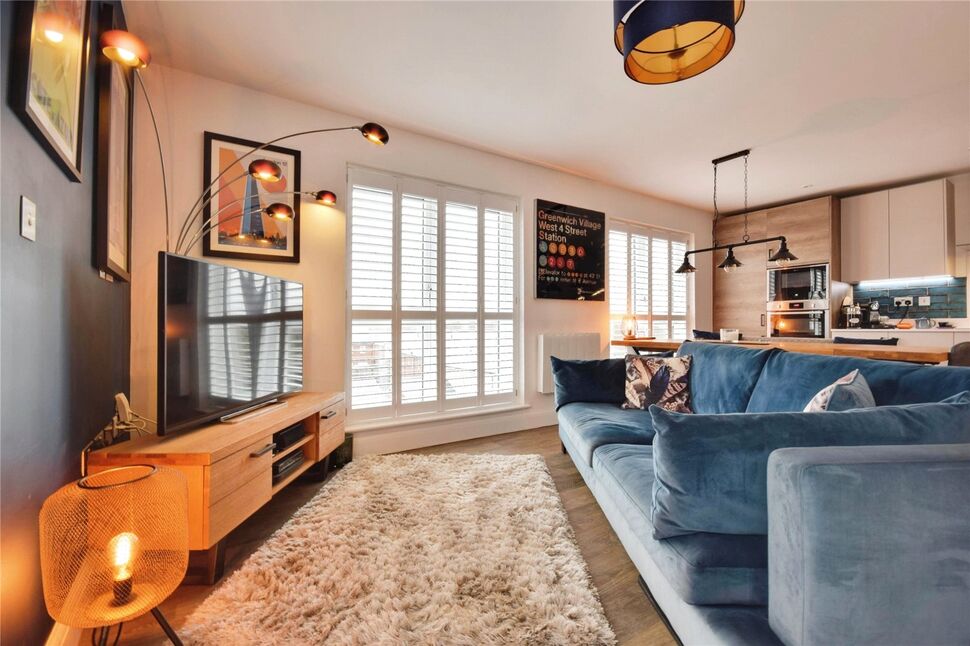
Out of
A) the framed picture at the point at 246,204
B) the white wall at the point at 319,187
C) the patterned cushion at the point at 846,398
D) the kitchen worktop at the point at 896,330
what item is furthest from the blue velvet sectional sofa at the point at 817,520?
the kitchen worktop at the point at 896,330

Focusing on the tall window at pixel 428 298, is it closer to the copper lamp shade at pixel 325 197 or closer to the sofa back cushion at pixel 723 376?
the copper lamp shade at pixel 325 197

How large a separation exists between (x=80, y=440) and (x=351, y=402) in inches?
61.9

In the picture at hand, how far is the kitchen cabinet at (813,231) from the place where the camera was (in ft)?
14.7

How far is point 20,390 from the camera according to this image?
0.95 meters

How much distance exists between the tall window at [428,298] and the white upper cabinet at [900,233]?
4338mm

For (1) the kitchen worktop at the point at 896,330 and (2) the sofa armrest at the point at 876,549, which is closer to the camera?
(2) the sofa armrest at the point at 876,549

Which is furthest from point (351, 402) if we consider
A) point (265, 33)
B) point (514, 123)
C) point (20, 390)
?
point (514, 123)

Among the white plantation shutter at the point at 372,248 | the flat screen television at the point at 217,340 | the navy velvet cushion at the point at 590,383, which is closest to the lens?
the flat screen television at the point at 217,340

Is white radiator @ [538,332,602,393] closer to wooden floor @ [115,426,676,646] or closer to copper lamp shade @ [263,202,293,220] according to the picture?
wooden floor @ [115,426,676,646]

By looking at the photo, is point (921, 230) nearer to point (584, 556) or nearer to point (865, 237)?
point (865, 237)

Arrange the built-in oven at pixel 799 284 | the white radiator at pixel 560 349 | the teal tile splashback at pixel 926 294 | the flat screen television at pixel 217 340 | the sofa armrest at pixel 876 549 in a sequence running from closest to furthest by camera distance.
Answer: the sofa armrest at pixel 876 549 → the flat screen television at pixel 217 340 → the white radiator at pixel 560 349 → the teal tile splashback at pixel 926 294 → the built-in oven at pixel 799 284

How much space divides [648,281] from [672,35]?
3500 mm

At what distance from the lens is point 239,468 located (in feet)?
5.02

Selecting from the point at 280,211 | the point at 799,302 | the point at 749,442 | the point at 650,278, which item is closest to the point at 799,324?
the point at 799,302
